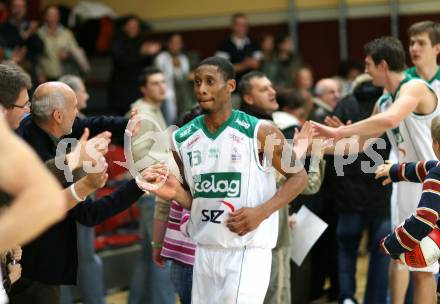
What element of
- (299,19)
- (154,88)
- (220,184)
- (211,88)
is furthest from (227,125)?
(299,19)

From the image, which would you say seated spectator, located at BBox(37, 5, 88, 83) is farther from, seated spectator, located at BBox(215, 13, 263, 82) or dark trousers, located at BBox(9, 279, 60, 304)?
dark trousers, located at BBox(9, 279, 60, 304)

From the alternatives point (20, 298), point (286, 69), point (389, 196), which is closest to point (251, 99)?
point (389, 196)

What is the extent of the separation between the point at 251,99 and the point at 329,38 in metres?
8.14

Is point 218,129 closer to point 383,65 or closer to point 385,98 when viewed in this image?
point 383,65

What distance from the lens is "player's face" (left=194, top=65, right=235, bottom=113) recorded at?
196 inches

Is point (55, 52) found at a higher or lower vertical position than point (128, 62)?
higher

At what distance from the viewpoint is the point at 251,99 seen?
259 inches

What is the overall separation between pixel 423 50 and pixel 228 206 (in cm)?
256

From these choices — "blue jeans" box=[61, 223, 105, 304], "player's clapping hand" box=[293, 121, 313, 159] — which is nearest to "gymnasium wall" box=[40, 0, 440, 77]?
"blue jeans" box=[61, 223, 105, 304]

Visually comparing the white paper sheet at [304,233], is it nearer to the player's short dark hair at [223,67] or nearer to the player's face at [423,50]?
the player's face at [423,50]

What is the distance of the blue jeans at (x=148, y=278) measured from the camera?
24.1 ft

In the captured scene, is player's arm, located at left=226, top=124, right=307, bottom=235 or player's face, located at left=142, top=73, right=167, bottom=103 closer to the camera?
player's arm, located at left=226, top=124, right=307, bottom=235

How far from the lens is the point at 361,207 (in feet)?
23.9

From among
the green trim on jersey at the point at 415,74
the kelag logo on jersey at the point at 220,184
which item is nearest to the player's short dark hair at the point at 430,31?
the green trim on jersey at the point at 415,74
